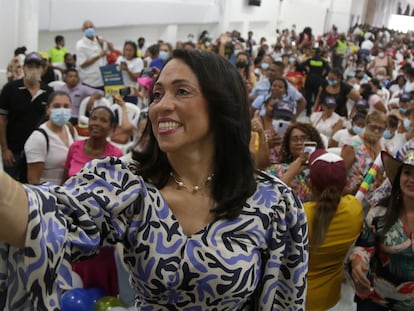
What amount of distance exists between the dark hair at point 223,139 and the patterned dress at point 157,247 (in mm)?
53

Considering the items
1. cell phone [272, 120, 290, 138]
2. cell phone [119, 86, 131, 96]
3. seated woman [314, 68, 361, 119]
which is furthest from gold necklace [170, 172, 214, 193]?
seated woman [314, 68, 361, 119]

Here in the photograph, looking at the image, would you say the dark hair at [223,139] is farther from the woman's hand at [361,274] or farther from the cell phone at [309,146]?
the cell phone at [309,146]

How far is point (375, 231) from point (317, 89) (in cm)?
825

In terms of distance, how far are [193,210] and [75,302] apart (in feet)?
5.30

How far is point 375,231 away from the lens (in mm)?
2551

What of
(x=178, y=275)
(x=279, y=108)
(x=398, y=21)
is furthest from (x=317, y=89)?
(x=398, y=21)

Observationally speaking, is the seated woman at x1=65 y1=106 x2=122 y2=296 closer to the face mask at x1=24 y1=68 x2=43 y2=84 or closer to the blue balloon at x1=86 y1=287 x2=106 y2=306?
the blue balloon at x1=86 y1=287 x2=106 y2=306

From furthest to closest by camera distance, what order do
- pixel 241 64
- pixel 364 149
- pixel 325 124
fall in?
pixel 241 64
pixel 325 124
pixel 364 149

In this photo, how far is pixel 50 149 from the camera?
4039 mm

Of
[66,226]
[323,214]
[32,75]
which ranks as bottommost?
[323,214]

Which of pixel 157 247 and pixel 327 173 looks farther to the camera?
pixel 327 173

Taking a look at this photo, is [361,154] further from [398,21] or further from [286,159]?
[398,21]

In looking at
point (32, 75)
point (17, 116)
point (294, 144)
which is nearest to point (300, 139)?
point (294, 144)

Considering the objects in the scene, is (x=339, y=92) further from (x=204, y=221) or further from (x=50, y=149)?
(x=204, y=221)
